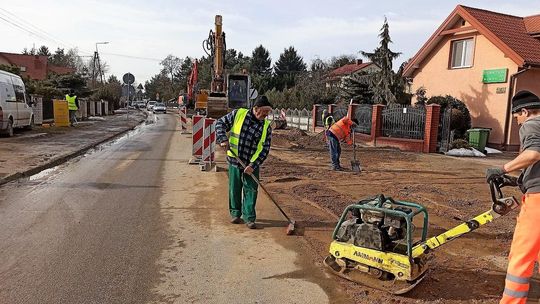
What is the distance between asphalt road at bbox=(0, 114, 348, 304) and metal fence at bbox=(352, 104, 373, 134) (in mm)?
13347

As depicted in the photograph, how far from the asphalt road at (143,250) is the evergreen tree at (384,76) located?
21010 millimetres

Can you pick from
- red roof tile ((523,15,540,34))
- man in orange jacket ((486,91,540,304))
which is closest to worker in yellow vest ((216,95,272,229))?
man in orange jacket ((486,91,540,304))

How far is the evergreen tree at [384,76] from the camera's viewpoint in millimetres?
27516

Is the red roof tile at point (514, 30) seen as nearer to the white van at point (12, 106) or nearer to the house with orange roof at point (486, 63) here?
the house with orange roof at point (486, 63)

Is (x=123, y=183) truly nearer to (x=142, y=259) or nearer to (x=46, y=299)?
(x=142, y=259)

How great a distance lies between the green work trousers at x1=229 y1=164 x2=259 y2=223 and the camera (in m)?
6.09

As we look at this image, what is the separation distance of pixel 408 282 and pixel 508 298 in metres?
0.84

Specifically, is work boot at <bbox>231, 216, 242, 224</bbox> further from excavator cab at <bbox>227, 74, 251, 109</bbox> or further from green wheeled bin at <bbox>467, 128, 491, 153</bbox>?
excavator cab at <bbox>227, 74, 251, 109</bbox>

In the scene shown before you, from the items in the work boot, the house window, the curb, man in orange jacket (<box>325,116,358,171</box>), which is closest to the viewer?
the work boot

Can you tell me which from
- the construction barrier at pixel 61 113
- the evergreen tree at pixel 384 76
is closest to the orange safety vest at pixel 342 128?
the evergreen tree at pixel 384 76

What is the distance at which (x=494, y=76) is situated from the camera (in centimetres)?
1925

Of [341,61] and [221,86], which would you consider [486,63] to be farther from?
[341,61]

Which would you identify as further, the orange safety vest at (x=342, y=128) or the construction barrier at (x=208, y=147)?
the orange safety vest at (x=342, y=128)

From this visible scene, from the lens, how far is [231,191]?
6.22 m
